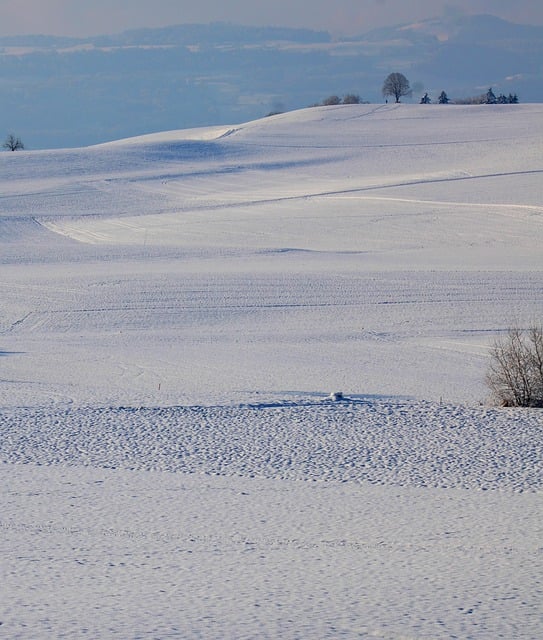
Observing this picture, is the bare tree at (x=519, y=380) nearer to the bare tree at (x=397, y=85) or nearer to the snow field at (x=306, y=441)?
the snow field at (x=306, y=441)

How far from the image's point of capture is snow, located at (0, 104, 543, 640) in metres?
4.15

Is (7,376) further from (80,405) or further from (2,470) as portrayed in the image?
(2,470)

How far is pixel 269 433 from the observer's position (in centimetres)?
832

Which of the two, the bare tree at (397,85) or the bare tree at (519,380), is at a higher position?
the bare tree at (397,85)

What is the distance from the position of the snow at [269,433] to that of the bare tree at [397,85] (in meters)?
69.2

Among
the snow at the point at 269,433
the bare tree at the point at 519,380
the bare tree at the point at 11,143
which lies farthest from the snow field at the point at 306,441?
the bare tree at the point at 11,143

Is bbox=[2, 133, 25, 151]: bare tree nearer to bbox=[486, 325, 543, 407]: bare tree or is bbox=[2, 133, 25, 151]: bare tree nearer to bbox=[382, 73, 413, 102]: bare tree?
bbox=[382, 73, 413, 102]: bare tree

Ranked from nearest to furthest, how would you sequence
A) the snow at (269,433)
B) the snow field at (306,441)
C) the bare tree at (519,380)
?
the snow at (269,433) < the snow field at (306,441) < the bare tree at (519,380)

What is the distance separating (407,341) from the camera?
16.9 m

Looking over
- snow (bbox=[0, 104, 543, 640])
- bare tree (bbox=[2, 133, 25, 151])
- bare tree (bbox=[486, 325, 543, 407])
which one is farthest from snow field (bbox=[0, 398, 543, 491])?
bare tree (bbox=[2, 133, 25, 151])

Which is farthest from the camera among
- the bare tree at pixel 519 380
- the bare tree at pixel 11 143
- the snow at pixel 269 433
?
the bare tree at pixel 11 143

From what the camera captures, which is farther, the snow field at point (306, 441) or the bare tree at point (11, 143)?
the bare tree at point (11, 143)

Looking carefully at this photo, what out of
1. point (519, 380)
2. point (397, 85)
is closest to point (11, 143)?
point (397, 85)

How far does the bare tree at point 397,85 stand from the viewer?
101 meters
